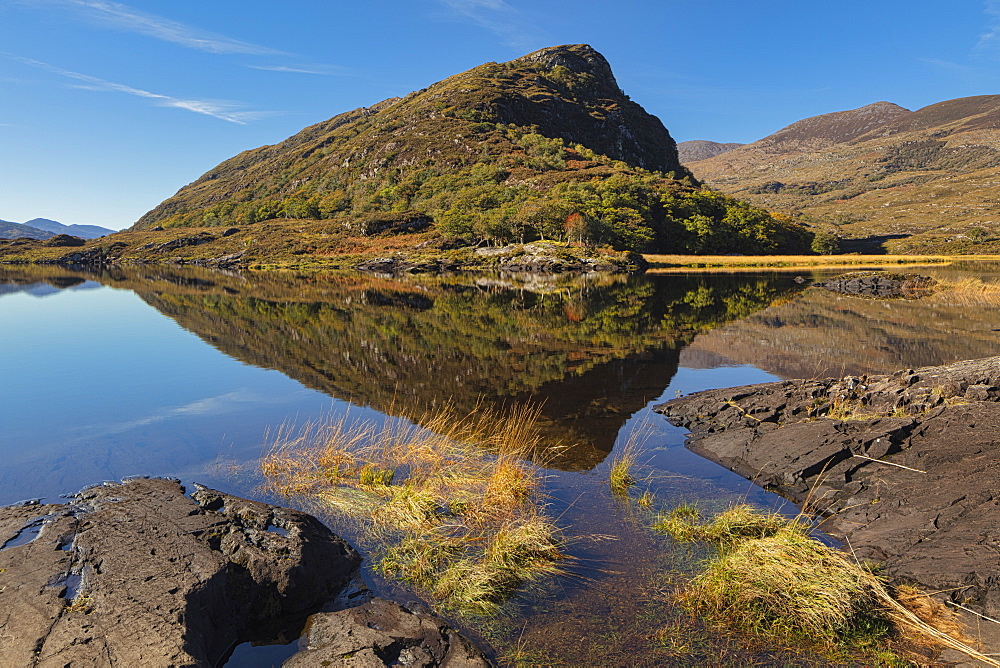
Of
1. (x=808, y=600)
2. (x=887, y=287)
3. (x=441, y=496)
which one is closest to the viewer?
(x=808, y=600)

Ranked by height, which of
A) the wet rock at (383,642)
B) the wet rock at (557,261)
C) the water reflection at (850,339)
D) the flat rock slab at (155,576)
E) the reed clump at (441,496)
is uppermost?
the wet rock at (557,261)

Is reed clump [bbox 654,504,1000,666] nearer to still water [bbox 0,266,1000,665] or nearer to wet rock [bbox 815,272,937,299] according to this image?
still water [bbox 0,266,1000,665]

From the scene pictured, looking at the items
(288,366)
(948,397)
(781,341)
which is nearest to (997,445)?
(948,397)

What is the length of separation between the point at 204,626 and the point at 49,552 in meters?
2.93

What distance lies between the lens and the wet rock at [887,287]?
53.1 metres

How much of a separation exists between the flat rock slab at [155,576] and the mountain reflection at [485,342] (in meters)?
7.15

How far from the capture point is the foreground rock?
27.4ft

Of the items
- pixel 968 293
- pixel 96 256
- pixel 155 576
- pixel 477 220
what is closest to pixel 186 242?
pixel 96 256

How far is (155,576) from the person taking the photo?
695cm

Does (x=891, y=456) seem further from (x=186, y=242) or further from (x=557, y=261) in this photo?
(x=186, y=242)

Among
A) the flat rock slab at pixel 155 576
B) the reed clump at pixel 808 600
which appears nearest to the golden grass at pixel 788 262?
the reed clump at pixel 808 600

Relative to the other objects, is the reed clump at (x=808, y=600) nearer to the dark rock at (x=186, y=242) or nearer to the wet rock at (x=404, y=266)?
the wet rock at (x=404, y=266)

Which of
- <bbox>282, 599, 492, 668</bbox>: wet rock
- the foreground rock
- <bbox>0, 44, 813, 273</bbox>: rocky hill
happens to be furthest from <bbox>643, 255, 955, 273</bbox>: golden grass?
<bbox>282, 599, 492, 668</bbox>: wet rock

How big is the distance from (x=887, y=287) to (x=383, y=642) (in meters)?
67.2
